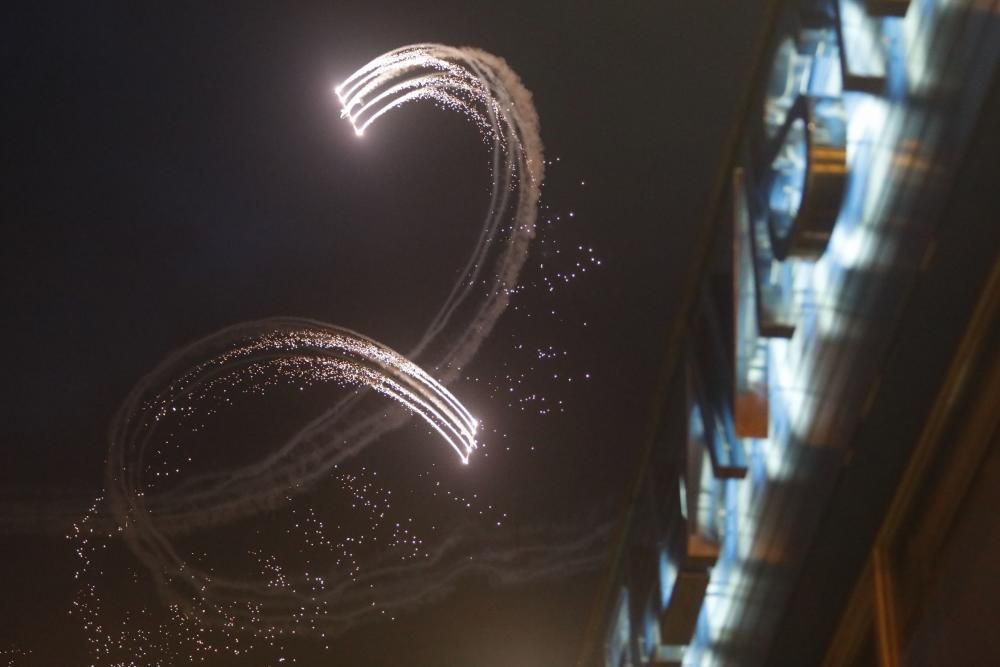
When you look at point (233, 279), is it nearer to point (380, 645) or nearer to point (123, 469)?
point (123, 469)

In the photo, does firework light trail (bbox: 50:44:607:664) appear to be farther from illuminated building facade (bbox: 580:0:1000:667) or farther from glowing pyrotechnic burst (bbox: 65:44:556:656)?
illuminated building facade (bbox: 580:0:1000:667)

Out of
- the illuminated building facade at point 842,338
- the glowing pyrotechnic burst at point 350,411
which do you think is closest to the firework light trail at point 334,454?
the glowing pyrotechnic burst at point 350,411

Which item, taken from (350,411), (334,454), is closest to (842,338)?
(350,411)

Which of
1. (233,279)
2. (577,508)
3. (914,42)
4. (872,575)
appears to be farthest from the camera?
(577,508)

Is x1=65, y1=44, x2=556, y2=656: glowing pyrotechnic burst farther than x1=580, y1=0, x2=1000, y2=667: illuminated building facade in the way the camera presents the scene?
Yes

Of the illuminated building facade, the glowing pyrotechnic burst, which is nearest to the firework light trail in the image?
the glowing pyrotechnic burst

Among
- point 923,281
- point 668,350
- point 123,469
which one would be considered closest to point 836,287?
point 923,281
